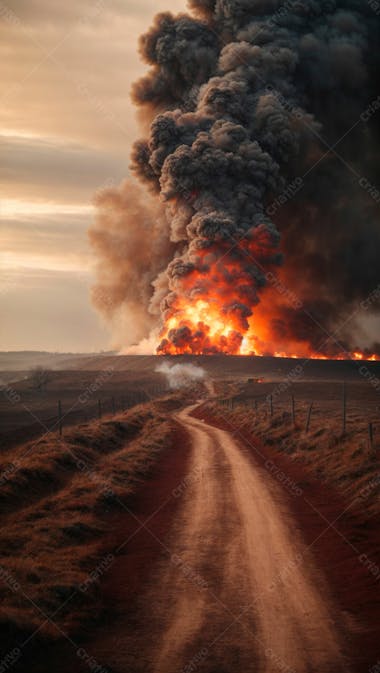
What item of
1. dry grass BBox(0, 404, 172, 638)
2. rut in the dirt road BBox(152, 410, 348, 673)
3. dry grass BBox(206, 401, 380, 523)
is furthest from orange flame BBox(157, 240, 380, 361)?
rut in the dirt road BBox(152, 410, 348, 673)

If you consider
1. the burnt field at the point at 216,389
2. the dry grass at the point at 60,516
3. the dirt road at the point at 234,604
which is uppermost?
the burnt field at the point at 216,389

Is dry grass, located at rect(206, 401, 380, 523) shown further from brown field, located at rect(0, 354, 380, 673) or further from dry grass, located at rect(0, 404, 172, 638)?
dry grass, located at rect(0, 404, 172, 638)

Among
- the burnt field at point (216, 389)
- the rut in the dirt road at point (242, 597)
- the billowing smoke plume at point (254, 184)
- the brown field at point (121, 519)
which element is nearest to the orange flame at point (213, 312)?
the billowing smoke plume at point (254, 184)

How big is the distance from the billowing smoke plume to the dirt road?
233 ft

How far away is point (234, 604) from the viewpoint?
10461mm

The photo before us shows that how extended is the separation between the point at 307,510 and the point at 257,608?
727 centimetres

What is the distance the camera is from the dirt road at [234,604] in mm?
8547

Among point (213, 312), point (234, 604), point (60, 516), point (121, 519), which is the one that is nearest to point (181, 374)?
point (213, 312)

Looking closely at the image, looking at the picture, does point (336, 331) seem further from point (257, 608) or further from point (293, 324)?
point (257, 608)

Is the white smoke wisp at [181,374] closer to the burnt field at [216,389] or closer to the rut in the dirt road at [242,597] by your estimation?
the burnt field at [216,389]

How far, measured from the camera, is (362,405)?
5312cm

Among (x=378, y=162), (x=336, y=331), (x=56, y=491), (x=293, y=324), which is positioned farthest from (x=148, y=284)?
(x=56, y=491)

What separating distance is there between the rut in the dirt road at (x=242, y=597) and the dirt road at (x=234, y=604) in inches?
0.6

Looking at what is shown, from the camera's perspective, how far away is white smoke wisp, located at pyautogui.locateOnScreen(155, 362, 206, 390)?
82606 millimetres
